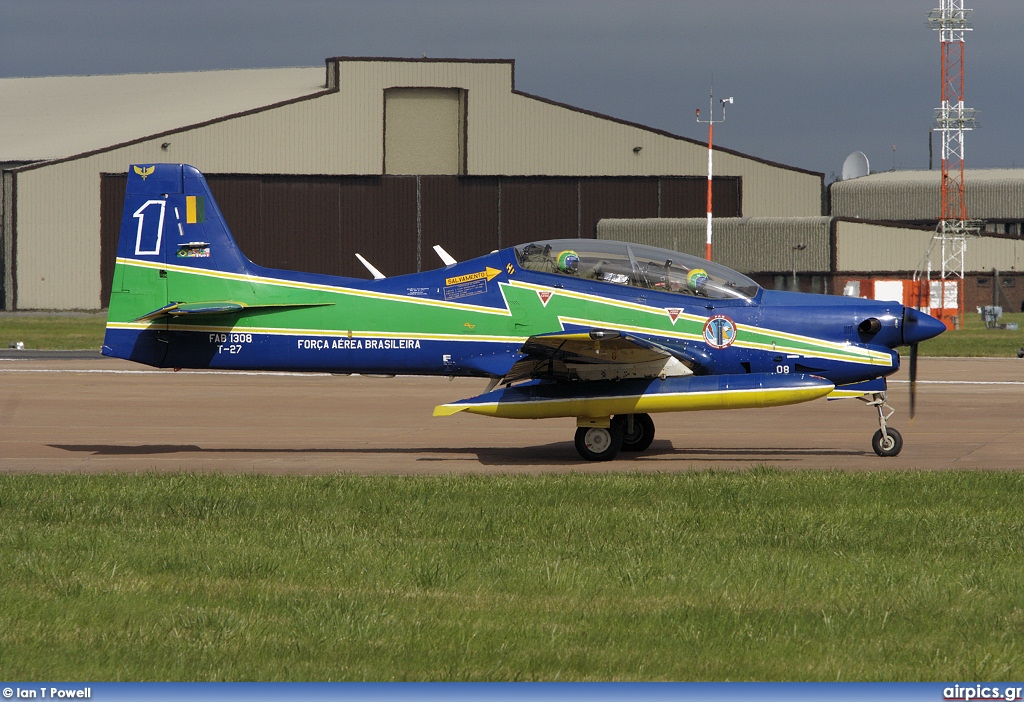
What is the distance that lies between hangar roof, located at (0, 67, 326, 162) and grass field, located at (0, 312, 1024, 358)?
1278cm

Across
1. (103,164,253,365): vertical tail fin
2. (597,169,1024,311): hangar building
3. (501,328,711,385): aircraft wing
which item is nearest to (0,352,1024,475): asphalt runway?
(501,328,711,385): aircraft wing

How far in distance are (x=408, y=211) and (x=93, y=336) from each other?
21351 mm

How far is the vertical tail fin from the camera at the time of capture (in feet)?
45.1

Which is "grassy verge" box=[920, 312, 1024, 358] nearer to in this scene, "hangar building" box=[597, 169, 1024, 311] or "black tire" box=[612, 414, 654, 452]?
"hangar building" box=[597, 169, 1024, 311]

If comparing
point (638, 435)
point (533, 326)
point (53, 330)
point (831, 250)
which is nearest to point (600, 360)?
point (533, 326)

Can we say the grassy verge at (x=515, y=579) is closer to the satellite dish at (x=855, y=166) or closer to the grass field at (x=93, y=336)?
the grass field at (x=93, y=336)

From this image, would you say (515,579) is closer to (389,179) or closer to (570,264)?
(570,264)

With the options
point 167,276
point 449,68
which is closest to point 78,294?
point 449,68

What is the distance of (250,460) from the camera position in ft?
44.5

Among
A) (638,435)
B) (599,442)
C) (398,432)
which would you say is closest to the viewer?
(599,442)

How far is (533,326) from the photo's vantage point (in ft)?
43.3

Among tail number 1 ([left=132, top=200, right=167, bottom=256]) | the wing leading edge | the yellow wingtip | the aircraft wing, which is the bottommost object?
the yellow wingtip

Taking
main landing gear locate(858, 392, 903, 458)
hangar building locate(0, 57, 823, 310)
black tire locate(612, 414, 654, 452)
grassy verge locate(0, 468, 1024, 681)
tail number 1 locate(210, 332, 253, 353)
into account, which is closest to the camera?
grassy verge locate(0, 468, 1024, 681)

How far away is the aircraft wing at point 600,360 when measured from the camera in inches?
492
